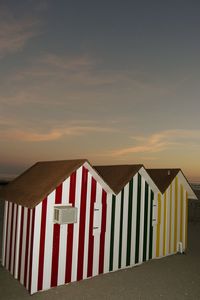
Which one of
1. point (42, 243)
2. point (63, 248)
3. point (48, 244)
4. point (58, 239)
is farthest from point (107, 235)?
point (42, 243)

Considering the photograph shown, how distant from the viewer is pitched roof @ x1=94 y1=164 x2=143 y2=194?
9.33m

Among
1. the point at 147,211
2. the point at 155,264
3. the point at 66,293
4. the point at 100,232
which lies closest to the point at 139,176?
the point at 147,211

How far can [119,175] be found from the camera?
391 inches

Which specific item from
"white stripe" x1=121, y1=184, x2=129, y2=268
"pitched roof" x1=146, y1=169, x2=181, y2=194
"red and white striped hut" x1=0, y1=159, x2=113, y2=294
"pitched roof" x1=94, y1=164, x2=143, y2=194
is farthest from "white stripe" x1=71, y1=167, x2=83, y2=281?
"pitched roof" x1=146, y1=169, x2=181, y2=194

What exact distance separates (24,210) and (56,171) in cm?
147

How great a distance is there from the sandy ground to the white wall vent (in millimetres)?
1743

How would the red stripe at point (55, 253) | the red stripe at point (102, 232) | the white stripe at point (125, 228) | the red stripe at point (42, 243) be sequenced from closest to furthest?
the red stripe at point (42, 243)
the red stripe at point (55, 253)
the red stripe at point (102, 232)
the white stripe at point (125, 228)

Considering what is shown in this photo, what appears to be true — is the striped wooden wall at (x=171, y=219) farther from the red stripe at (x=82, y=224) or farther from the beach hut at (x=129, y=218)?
→ the red stripe at (x=82, y=224)

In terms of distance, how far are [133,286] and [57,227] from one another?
2.62 meters

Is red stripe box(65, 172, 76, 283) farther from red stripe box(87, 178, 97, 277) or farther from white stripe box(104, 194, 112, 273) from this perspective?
white stripe box(104, 194, 112, 273)

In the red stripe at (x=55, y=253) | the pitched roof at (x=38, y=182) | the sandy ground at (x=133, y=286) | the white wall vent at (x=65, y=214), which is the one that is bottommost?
the sandy ground at (x=133, y=286)

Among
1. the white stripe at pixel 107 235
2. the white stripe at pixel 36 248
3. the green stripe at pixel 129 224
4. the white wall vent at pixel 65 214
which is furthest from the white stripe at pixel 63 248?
the green stripe at pixel 129 224

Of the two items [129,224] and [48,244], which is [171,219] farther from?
[48,244]

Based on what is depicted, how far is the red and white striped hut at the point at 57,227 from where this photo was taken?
7.39 metres
